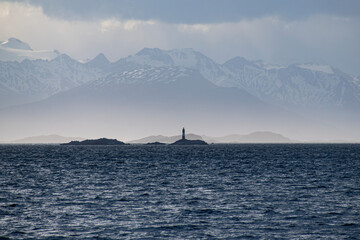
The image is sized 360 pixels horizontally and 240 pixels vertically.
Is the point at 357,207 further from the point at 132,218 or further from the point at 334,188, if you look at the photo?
the point at 132,218

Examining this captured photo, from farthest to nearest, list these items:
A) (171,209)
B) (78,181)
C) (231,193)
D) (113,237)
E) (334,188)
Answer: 1. (78,181)
2. (334,188)
3. (231,193)
4. (171,209)
5. (113,237)

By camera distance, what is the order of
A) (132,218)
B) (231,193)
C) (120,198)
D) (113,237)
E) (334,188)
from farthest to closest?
(334,188), (231,193), (120,198), (132,218), (113,237)

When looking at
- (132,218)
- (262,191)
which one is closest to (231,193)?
(262,191)

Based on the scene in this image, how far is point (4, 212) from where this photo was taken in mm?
47000

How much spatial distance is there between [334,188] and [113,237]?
40.4 metres

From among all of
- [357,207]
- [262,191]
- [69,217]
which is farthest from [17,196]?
[357,207]

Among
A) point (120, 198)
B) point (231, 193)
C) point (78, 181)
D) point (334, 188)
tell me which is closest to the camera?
point (120, 198)

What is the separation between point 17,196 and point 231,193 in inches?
1037

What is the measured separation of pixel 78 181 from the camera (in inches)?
3059

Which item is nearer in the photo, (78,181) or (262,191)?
(262,191)

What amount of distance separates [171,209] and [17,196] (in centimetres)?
2113

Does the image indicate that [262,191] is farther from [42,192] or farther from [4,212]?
[4,212]

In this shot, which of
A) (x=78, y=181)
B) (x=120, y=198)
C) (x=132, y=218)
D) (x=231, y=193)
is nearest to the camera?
(x=132, y=218)

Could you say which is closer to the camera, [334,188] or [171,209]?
[171,209]
